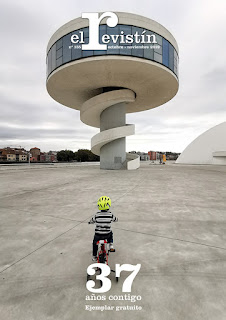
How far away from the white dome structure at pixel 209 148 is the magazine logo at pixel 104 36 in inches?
1554

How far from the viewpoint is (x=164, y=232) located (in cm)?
408

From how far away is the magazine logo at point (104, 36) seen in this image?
17125mm

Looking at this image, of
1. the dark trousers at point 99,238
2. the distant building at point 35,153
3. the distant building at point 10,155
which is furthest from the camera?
the distant building at point 35,153

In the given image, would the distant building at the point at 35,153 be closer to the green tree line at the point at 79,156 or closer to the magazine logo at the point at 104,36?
the green tree line at the point at 79,156

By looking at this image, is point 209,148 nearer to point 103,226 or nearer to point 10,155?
point 103,226

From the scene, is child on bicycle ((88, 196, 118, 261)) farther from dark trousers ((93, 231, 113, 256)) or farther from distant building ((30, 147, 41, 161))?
distant building ((30, 147, 41, 161))

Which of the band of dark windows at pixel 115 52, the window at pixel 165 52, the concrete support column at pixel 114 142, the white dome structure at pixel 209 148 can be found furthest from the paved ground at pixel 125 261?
the white dome structure at pixel 209 148

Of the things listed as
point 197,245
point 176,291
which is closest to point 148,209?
point 197,245

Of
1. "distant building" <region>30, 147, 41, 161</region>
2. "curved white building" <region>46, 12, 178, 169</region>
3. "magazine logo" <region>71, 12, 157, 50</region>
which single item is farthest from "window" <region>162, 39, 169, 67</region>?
"distant building" <region>30, 147, 41, 161</region>

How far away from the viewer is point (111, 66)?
18.2 meters

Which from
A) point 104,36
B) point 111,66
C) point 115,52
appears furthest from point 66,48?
point 115,52

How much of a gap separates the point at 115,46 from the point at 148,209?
1723cm

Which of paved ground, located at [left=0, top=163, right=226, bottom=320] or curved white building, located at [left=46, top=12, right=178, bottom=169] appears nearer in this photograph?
paved ground, located at [left=0, top=163, right=226, bottom=320]

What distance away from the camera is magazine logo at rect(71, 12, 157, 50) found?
17.1 m
